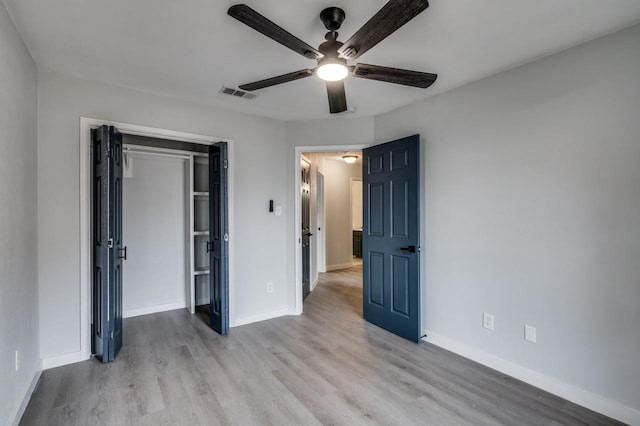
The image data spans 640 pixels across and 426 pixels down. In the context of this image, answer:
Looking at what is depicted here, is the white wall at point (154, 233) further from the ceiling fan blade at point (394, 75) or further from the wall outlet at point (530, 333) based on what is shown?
the wall outlet at point (530, 333)

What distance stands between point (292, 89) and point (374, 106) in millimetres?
976

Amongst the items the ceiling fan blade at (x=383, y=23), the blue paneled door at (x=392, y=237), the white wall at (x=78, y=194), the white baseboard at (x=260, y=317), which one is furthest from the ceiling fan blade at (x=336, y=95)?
the white baseboard at (x=260, y=317)

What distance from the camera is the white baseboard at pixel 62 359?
2629 mm

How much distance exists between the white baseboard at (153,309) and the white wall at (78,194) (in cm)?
108

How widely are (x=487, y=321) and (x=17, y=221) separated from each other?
357 centimetres

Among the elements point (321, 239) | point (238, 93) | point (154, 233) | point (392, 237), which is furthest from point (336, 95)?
point (321, 239)

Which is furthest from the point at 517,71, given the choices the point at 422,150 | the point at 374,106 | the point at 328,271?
the point at 328,271

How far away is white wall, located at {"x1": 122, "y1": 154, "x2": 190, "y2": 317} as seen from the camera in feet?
12.9

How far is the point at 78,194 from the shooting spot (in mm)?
2766

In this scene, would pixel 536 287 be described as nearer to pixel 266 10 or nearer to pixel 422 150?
pixel 422 150

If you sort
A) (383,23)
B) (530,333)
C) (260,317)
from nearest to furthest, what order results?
(383,23) < (530,333) < (260,317)

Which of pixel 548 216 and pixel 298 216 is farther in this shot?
pixel 298 216

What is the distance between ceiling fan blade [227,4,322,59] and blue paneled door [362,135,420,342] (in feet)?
5.67

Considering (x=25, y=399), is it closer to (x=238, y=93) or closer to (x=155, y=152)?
(x=155, y=152)
